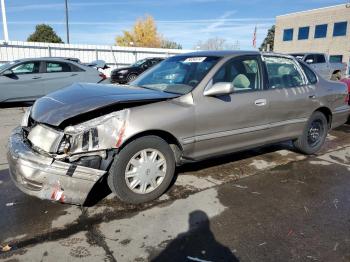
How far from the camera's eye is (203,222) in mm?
3258

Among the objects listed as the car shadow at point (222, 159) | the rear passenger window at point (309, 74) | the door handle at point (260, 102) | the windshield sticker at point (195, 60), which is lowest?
the car shadow at point (222, 159)

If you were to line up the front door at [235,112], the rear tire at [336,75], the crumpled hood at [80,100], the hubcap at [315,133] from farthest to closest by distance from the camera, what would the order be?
the rear tire at [336,75] → the hubcap at [315,133] → the front door at [235,112] → the crumpled hood at [80,100]

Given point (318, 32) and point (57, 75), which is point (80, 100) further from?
point (318, 32)

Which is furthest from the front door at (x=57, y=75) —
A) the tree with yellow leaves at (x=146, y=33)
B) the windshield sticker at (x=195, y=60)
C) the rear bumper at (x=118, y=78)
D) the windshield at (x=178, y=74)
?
the tree with yellow leaves at (x=146, y=33)

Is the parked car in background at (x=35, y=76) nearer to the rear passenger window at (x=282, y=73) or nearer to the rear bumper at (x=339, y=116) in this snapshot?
the rear passenger window at (x=282, y=73)

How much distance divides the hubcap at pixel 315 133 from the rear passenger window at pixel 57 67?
7.85m

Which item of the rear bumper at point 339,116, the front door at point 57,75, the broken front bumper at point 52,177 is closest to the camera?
the broken front bumper at point 52,177

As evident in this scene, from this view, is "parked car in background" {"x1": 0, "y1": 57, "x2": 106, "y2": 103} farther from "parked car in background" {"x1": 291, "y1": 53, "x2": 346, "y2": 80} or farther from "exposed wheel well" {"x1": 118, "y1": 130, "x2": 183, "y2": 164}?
"parked car in background" {"x1": 291, "y1": 53, "x2": 346, "y2": 80}

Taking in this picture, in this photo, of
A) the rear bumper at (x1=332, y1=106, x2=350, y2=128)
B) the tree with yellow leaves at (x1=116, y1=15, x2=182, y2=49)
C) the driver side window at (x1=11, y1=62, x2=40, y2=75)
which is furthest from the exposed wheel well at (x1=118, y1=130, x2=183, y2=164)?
the tree with yellow leaves at (x1=116, y1=15, x2=182, y2=49)

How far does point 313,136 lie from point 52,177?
4.15m

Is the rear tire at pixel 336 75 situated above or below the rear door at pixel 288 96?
below

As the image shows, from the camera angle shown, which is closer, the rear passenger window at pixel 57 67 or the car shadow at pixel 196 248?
the car shadow at pixel 196 248

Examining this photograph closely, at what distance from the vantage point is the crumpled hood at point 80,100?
3244 millimetres

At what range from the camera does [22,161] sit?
3145 millimetres
